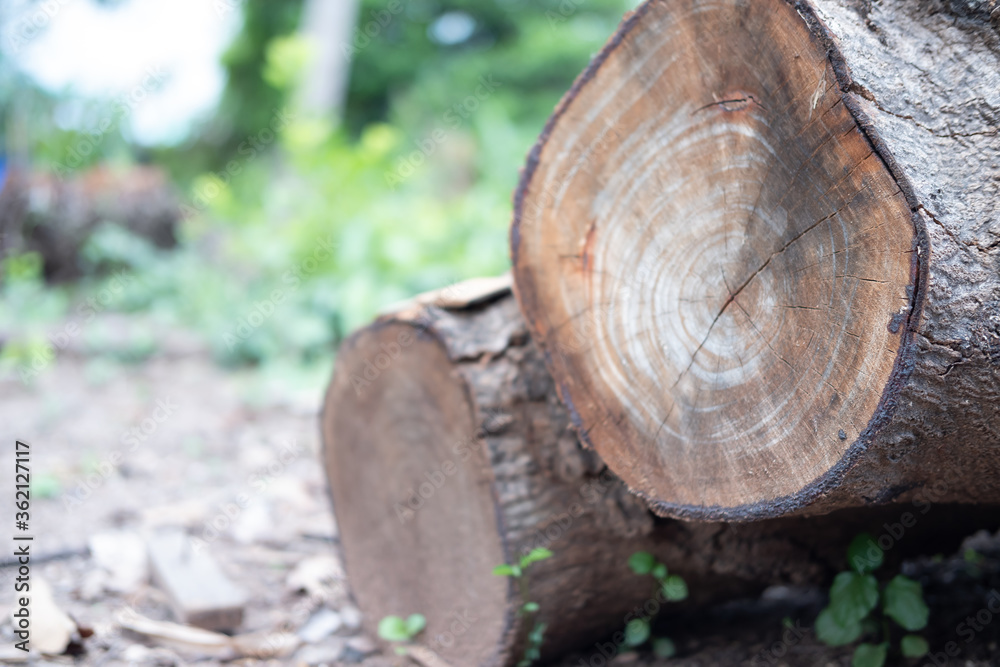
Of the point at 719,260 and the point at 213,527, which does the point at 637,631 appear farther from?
the point at 213,527

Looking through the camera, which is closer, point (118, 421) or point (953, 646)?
point (953, 646)

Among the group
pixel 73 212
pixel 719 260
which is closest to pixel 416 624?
pixel 719 260

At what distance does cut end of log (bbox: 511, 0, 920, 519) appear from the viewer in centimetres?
106

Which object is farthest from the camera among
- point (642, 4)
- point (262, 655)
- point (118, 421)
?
point (118, 421)

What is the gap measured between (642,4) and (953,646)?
149 cm

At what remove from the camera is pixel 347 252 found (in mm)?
4809

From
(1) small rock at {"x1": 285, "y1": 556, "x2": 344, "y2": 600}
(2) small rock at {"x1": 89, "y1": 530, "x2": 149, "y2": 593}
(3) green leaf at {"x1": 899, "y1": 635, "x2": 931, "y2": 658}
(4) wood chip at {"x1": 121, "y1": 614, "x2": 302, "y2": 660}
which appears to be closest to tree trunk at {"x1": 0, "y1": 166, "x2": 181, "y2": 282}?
(2) small rock at {"x1": 89, "y1": 530, "x2": 149, "y2": 593}

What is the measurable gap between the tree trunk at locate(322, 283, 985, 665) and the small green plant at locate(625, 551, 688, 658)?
0.03m

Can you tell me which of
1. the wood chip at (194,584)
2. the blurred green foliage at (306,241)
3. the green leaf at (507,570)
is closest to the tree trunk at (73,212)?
the blurred green foliage at (306,241)

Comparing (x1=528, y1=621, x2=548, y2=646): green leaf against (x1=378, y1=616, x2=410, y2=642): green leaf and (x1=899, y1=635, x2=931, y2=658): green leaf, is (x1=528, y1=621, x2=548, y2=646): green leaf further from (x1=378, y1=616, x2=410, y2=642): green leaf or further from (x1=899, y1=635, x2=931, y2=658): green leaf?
(x1=899, y1=635, x2=931, y2=658): green leaf

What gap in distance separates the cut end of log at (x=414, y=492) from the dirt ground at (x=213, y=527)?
0.58 ft

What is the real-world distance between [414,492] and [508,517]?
1.09 ft

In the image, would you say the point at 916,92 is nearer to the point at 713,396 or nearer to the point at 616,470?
the point at 713,396

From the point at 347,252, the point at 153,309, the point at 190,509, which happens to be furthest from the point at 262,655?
the point at 153,309
